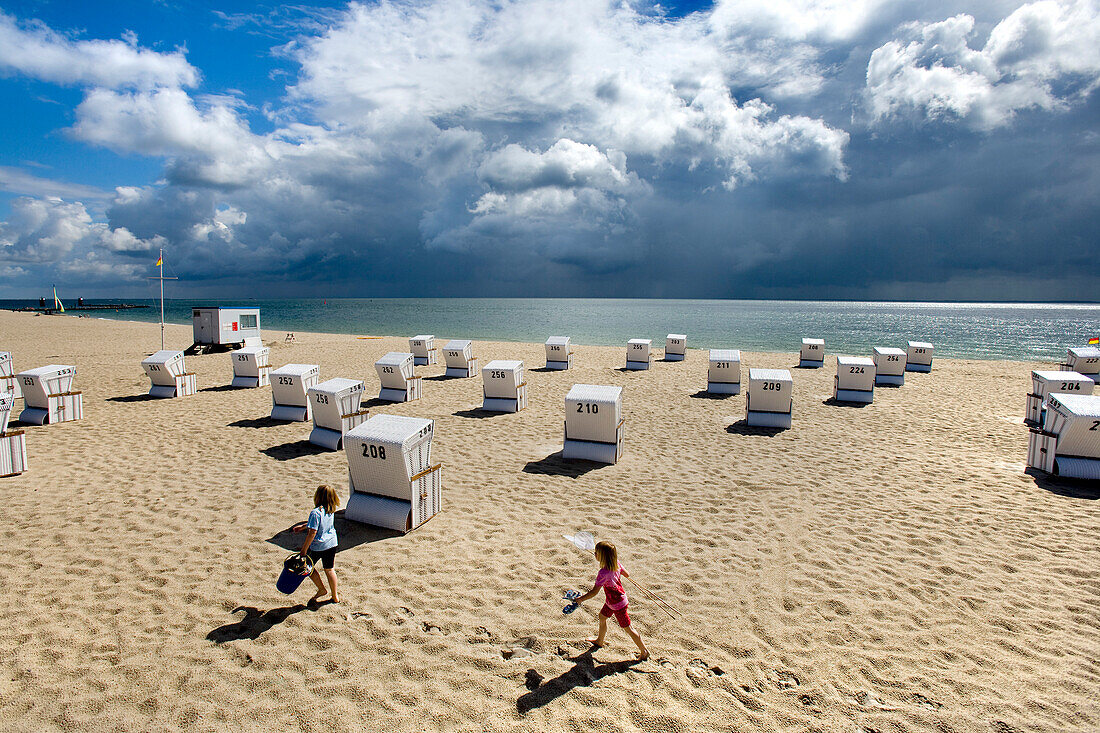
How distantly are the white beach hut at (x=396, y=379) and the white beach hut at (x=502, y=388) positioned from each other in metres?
2.88

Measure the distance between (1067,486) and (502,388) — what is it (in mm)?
12012

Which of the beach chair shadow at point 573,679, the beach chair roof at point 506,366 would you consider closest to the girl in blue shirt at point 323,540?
the beach chair shadow at point 573,679

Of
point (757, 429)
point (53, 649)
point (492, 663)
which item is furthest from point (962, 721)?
point (757, 429)

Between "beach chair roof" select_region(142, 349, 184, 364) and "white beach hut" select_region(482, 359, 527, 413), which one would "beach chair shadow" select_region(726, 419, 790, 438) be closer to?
"white beach hut" select_region(482, 359, 527, 413)

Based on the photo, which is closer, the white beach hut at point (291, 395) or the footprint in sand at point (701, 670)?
the footprint in sand at point (701, 670)

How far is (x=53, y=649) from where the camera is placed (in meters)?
4.76

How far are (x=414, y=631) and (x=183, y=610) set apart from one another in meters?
2.42

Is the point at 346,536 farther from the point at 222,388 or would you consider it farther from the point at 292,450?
the point at 222,388

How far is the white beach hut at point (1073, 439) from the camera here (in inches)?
369

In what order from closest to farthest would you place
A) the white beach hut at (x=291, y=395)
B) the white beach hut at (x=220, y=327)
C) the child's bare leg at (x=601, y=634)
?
the child's bare leg at (x=601, y=634) → the white beach hut at (x=291, y=395) → the white beach hut at (x=220, y=327)

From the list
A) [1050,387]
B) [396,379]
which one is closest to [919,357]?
[1050,387]

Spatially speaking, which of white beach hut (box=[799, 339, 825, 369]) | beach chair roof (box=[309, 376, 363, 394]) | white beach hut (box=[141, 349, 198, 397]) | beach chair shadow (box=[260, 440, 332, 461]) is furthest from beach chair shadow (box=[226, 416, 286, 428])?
white beach hut (box=[799, 339, 825, 369])

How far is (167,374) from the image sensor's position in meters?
16.1

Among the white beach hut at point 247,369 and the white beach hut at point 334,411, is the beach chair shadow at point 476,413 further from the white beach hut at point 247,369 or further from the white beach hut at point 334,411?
the white beach hut at point 247,369
